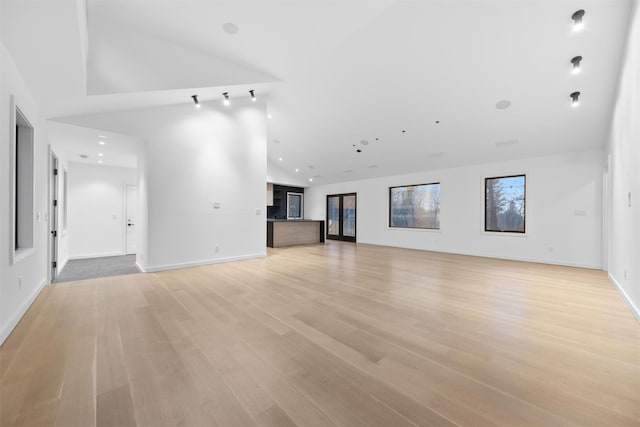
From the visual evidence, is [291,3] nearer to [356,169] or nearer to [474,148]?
[474,148]

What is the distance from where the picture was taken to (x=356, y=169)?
8977 millimetres

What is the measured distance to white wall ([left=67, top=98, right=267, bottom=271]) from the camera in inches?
185

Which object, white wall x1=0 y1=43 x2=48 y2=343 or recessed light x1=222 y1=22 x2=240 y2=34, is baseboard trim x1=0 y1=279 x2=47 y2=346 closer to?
white wall x1=0 y1=43 x2=48 y2=343

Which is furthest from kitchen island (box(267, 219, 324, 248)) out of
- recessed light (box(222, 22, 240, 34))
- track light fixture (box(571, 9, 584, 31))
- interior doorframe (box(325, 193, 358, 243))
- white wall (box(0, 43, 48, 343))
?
track light fixture (box(571, 9, 584, 31))

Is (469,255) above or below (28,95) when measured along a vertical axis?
below

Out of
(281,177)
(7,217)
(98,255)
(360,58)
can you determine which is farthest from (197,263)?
(281,177)

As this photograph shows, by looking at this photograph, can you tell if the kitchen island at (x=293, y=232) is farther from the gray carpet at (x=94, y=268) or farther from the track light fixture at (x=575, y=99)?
the track light fixture at (x=575, y=99)

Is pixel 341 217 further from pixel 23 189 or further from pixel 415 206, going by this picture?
pixel 23 189

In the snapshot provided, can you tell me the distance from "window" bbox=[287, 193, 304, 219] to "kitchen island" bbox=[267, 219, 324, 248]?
8.03ft

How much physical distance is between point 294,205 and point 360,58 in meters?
8.17

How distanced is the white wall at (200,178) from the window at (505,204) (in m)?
5.79

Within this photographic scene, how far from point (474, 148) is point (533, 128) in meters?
1.20

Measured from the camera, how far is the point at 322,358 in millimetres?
1868

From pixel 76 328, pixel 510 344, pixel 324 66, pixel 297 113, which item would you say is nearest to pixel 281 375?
pixel 510 344
